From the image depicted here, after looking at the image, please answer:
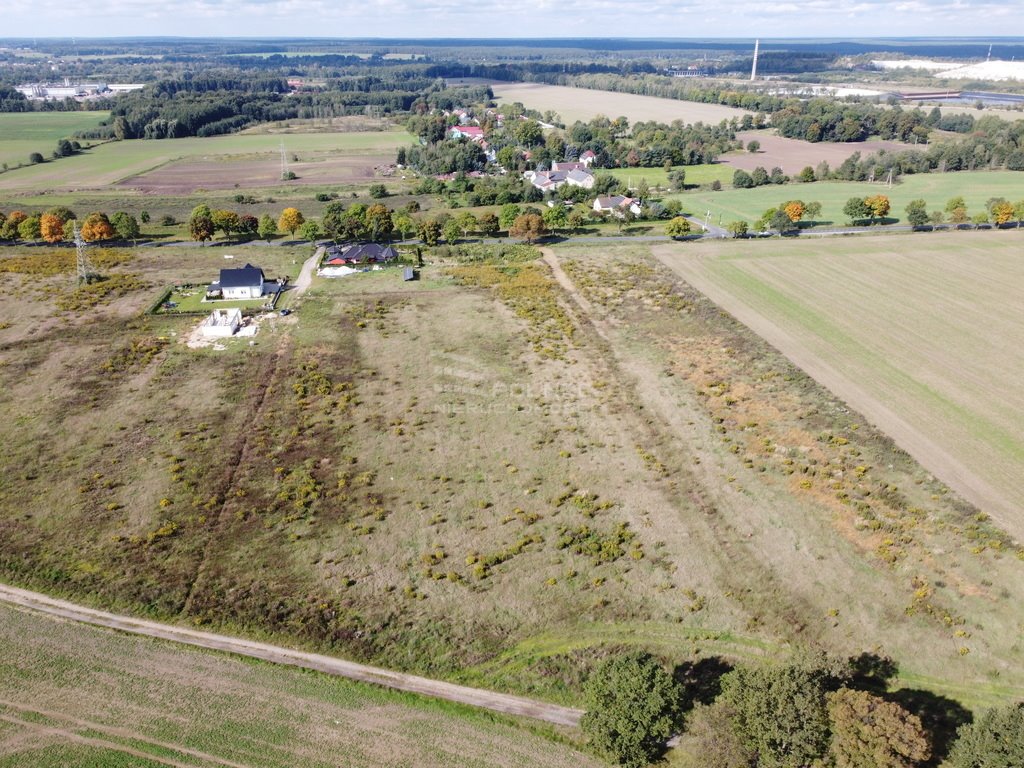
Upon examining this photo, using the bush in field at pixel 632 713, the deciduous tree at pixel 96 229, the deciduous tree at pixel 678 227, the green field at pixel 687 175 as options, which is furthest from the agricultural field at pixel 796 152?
the bush in field at pixel 632 713

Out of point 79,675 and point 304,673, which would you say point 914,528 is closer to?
point 304,673

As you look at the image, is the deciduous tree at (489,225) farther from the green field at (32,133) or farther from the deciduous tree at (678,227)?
the green field at (32,133)

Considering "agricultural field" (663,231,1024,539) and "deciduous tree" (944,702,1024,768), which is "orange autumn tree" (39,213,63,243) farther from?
"deciduous tree" (944,702,1024,768)

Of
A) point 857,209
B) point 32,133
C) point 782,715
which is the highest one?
point 32,133

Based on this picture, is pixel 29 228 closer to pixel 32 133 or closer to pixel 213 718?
pixel 213 718

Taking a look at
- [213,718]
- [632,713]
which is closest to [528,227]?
[213,718]

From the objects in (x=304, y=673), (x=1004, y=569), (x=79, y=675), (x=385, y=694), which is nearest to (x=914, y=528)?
(x=1004, y=569)
